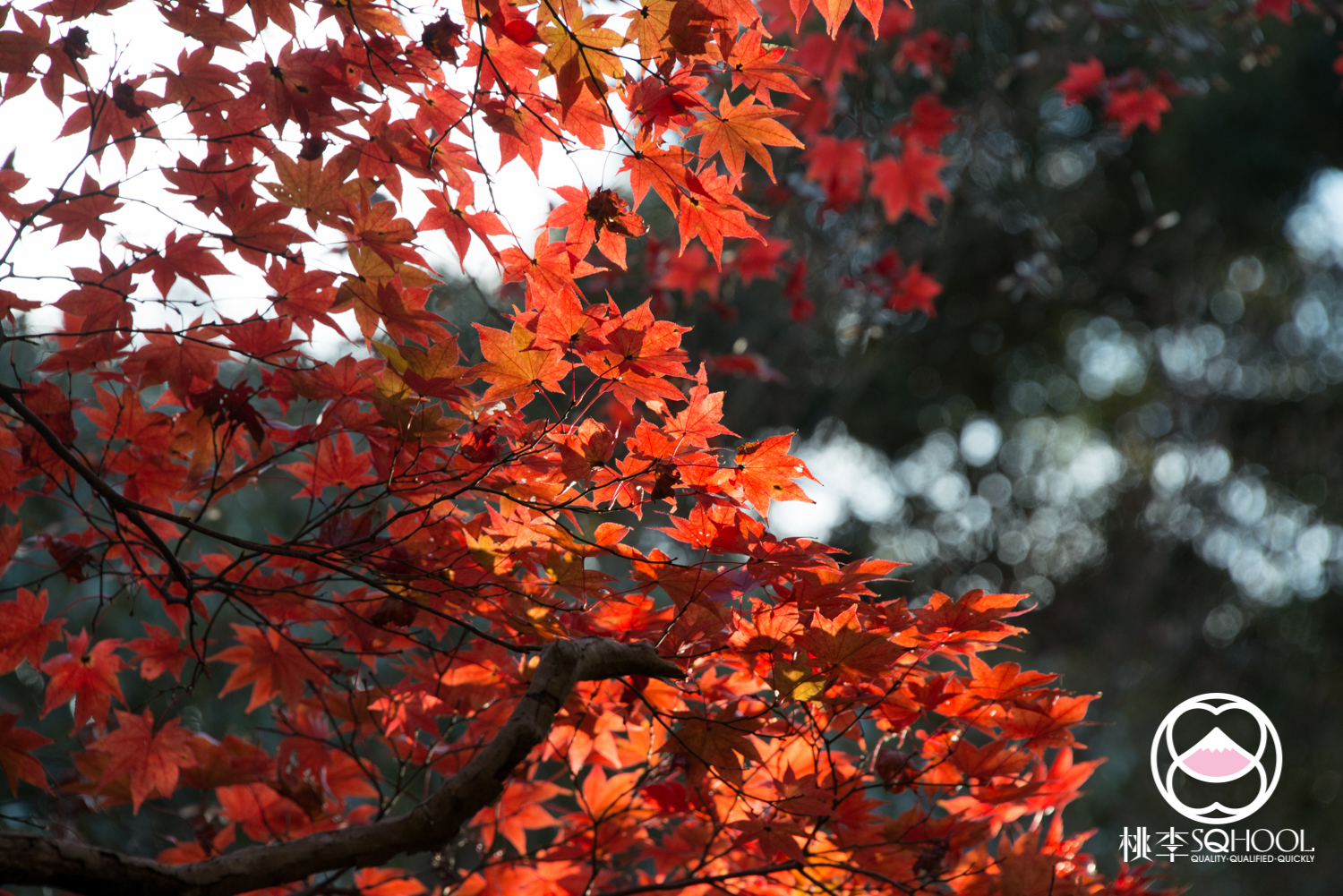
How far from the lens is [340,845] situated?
86cm

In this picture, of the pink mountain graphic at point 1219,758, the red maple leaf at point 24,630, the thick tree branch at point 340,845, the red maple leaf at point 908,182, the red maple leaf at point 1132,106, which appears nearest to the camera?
the thick tree branch at point 340,845

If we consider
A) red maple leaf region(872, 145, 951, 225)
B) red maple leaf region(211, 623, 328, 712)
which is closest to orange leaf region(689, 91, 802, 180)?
red maple leaf region(211, 623, 328, 712)

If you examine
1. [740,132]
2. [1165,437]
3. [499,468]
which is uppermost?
[1165,437]

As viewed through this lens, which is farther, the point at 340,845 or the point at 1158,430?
the point at 1158,430

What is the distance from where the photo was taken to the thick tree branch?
0.77 m

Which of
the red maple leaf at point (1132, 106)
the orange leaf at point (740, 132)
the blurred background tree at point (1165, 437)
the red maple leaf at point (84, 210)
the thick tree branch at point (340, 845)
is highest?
the blurred background tree at point (1165, 437)

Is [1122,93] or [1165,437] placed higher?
[1165,437]

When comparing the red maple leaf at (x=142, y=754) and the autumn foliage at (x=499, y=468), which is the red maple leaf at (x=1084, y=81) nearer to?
the autumn foliage at (x=499, y=468)

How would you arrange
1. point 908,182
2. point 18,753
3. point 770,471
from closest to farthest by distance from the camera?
1. point 770,471
2. point 18,753
3. point 908,182

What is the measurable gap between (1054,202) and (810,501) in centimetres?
692

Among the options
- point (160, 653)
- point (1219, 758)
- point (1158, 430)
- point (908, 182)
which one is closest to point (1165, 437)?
point (1158, 430)

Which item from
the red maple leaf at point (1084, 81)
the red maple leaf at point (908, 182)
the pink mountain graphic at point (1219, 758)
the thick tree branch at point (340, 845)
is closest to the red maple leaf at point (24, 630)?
the thick tree branch at point (340, 845)

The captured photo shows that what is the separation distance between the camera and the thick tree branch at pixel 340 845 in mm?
769

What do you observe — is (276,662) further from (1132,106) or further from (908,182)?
(1132,106)
